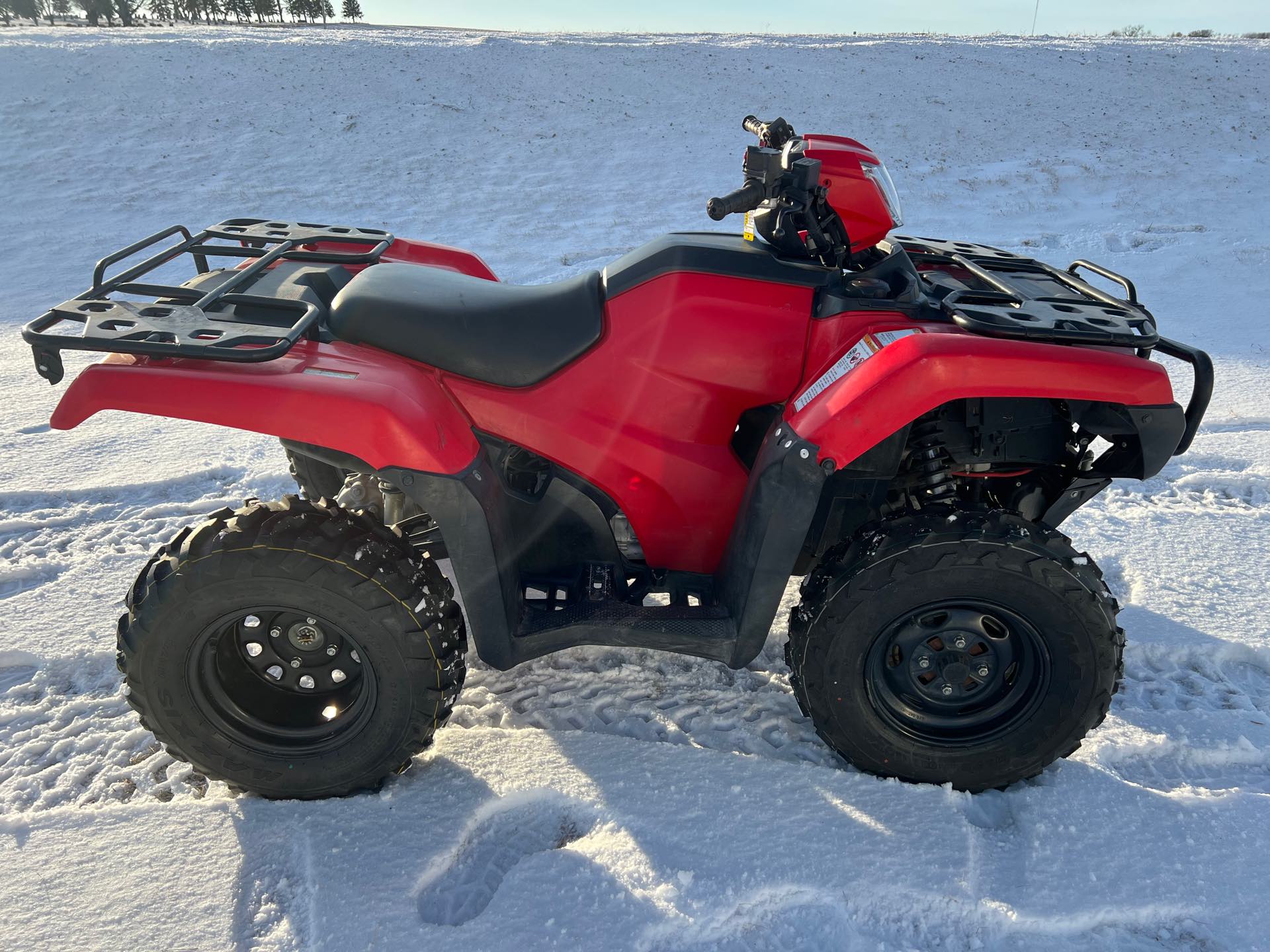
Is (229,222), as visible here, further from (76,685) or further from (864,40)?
(864,40)

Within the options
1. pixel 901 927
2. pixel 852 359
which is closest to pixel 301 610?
pixel 852 359

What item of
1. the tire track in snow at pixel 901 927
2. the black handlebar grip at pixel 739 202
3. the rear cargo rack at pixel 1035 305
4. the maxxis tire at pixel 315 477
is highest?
the black handlebar grip at pixel 739 202

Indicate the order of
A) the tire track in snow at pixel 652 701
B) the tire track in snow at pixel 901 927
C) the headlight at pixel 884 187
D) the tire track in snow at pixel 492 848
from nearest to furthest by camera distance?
the tire track in snow at pixel 901 927 → the tire track in snow at pixel 492 848 → the headlight at pixel 884 187 → the tire track in snow at pixel 652 701

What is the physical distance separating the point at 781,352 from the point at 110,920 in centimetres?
199

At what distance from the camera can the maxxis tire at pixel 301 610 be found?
6.17ft

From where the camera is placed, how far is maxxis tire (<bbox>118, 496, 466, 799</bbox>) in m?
1.88

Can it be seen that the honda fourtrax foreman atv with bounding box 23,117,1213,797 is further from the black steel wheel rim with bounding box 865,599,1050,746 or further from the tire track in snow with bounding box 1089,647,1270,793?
the tire track in snow with bounding box 1089,647,1270,793

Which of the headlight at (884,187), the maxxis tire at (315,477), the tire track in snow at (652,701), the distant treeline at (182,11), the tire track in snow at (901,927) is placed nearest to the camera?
the tire track in snow at (901,927)

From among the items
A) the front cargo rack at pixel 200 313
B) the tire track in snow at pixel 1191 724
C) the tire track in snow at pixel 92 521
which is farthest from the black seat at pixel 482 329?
the tire track in snow at pixel 1191 724

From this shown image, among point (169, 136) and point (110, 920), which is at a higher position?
point (169, 136)

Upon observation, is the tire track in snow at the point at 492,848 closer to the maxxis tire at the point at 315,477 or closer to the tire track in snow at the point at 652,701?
the tire track in snow at the point at 652,701

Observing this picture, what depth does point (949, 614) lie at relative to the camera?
6.61 feet

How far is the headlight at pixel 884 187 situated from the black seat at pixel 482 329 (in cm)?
77

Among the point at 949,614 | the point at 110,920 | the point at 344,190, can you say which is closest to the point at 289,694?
the point at 110,920
